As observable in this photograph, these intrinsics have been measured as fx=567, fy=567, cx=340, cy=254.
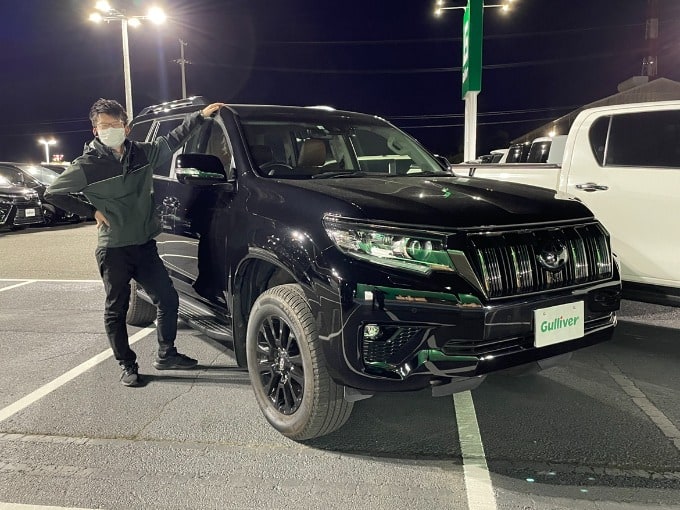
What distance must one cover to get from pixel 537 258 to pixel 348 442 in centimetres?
142

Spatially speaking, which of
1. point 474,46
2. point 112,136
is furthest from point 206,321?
point 474,46

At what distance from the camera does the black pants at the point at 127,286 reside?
3.90 meters

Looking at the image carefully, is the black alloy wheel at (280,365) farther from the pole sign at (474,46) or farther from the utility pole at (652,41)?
the utility pole at (652,41)

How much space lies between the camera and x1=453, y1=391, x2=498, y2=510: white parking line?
2.58m

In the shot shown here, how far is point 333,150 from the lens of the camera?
4258mm

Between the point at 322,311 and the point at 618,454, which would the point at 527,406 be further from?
the point at 322,311

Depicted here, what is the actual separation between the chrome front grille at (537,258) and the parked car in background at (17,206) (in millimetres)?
13306

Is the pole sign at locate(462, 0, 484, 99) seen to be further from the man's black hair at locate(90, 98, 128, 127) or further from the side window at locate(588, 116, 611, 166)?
the man's black hair at locate(90, 98, 128, 127)

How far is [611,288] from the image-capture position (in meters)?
3.18

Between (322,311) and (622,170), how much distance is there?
10.9 ft

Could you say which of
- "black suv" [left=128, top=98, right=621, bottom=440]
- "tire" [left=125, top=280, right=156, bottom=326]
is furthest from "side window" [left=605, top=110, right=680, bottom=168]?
"tire" [left=125, top=280, right=156, bottom=326]

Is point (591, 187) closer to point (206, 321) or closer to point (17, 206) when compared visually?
point (206, 321)

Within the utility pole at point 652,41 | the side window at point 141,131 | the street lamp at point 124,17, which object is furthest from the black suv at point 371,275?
the utility pole at point 652,41

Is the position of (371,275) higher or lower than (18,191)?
lower
